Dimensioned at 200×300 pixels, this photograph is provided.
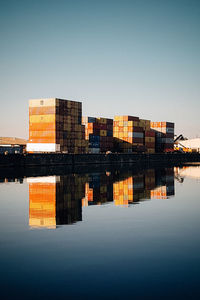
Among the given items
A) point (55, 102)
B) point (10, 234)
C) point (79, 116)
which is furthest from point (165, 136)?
point (10, 234)

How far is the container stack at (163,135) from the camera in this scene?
13925 centimetres

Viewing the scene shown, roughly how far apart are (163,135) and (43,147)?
212ft

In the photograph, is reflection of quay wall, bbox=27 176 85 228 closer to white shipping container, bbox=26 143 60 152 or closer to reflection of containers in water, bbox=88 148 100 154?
white shipping container, bbox=26 143 60 152

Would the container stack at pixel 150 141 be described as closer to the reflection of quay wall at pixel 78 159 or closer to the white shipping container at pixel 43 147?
the reflection of quay wall at pixel 78 159

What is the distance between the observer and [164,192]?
127 feet

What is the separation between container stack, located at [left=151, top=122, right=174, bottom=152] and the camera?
13925cm

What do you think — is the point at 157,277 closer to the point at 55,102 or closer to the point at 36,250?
the point at 36,250

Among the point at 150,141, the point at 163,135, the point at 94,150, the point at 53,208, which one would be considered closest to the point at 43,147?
the point at 94,150

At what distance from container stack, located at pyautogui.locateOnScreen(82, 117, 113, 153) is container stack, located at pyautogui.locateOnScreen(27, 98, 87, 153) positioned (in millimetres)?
10196

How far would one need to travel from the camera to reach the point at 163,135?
140000 millimetres

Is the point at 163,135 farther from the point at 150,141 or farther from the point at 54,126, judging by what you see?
the point at 54,126

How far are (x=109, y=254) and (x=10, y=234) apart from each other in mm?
6574

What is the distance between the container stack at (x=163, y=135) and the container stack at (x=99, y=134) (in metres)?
32.5

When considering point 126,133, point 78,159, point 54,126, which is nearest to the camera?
point 54,126
